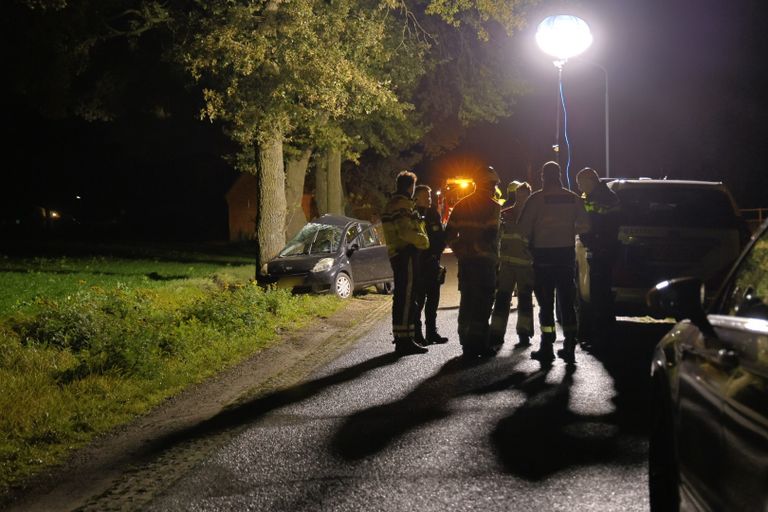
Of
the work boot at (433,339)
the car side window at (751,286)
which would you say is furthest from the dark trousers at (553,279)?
the car side window at (751,286)

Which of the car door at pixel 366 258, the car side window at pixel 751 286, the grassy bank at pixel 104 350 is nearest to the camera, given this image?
the car side window at pixel 751 286

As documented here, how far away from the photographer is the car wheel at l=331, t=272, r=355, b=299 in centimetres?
1727

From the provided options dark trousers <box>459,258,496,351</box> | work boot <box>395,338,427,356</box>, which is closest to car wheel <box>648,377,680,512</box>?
dark trousers <box>459,258,496,351</box>

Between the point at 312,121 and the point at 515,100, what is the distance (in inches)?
413

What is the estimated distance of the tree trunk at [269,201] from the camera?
19906 mm

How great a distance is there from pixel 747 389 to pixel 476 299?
23.7ft

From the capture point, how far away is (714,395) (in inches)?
124

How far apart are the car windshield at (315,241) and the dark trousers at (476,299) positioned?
7828 millimetres

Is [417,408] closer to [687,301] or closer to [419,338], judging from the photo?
[419,338]

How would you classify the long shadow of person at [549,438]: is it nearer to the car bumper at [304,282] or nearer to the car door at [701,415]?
the car door at [701,415]

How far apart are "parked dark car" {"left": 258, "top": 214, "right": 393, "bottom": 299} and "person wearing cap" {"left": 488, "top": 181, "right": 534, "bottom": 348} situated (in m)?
6.80

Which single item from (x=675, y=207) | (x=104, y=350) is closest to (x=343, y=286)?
(x=675, y=207)

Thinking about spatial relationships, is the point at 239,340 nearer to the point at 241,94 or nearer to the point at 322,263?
the point at 322,263

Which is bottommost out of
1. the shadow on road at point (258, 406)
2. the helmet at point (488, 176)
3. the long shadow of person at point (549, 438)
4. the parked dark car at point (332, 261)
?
the shadow on road at point (258, 406)
